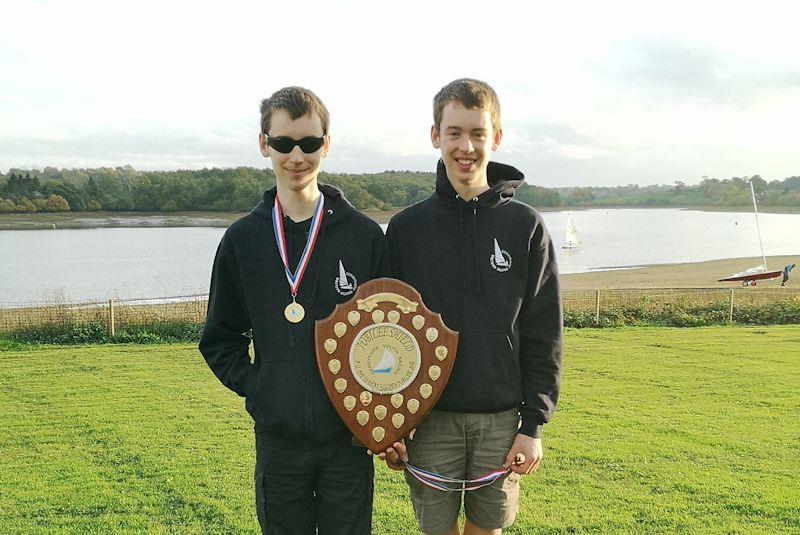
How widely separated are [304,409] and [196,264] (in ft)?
132

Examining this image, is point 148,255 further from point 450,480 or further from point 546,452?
point 450,480

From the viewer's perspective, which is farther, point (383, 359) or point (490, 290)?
point (490, 290)

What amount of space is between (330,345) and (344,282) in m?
0.28

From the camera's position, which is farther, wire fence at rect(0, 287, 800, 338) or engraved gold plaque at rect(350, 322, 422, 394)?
wire fence at rect(0, 287, 800, 338)

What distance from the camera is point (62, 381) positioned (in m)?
9.20

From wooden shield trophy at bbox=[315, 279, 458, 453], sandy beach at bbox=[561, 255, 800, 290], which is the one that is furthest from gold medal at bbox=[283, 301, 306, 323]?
sandy beach at bbox=[561, 255, 800, 290]

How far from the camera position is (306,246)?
9.12ft

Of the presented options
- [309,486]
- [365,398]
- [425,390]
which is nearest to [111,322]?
[309,486]

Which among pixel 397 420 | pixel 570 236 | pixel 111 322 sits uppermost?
pixel 397 420

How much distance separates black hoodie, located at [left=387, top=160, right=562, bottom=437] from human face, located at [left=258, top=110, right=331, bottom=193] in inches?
16.7

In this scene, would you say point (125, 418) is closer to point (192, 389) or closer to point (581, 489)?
point (192, 389)

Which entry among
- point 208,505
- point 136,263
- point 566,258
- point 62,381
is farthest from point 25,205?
point 208,505

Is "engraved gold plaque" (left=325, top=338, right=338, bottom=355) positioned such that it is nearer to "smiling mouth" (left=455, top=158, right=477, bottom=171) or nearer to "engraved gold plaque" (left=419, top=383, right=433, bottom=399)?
"engraved gold plaque" (left=419, top=383, right=433, bottom=399)

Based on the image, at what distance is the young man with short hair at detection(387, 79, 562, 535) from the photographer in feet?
9.23
